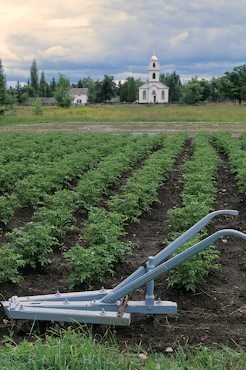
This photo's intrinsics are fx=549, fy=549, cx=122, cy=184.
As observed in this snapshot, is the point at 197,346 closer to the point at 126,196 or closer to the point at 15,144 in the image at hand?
the point at 126,196

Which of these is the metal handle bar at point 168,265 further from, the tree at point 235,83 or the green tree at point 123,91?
Result: the green tree at point 123,91

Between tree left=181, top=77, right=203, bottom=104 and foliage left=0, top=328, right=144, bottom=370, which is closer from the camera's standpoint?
foliage left=0, top=328, right=144, bottom=370

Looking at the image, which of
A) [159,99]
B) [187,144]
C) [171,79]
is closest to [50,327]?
[187,144]

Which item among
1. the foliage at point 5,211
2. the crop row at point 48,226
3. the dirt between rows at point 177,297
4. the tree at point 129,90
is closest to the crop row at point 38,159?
the crop row at point 48,226

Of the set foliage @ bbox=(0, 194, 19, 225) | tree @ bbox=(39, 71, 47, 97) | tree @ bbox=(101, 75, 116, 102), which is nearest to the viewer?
foliage @ bbox=(0, 194, 19, 225)

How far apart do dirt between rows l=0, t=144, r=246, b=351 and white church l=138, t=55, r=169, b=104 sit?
352 feet

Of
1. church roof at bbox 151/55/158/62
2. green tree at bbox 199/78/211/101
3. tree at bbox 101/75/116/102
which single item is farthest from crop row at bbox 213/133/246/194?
church roof at bbox 151/55/158/62

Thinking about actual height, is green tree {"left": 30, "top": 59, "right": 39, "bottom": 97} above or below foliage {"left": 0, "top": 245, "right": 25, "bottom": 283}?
above

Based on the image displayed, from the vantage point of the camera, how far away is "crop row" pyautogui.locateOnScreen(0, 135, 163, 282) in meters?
6.02

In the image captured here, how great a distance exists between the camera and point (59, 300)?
4.92m

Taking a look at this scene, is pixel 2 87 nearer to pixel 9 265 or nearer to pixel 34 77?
pixel 9 265

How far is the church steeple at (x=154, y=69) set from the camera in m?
119

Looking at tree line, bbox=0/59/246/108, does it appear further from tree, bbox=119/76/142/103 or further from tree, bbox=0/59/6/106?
tree, bbox=0/59/6/106

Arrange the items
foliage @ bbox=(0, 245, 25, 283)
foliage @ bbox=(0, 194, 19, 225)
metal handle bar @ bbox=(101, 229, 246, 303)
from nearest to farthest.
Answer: metal handle bar @ bbox=(101, 229, 246, 303) → foliage @ bbox=(0, 245, 25, 283) → foliage @ bbox=(0, 194, 19, 225)
